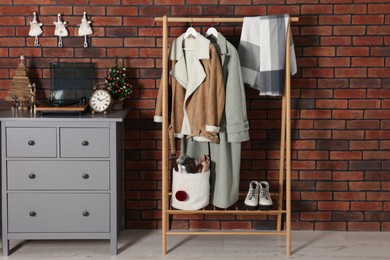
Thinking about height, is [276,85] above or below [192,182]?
above

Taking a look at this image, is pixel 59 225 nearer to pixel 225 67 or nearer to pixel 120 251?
pixel 120 251

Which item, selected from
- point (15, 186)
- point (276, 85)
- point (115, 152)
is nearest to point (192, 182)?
point (115, 152)

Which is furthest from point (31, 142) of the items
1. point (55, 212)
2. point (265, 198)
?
point (265, 198)

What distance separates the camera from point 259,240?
4.61 m

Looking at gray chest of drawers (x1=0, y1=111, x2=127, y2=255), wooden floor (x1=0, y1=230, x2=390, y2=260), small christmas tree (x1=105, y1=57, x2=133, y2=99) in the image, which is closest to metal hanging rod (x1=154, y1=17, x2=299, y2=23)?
small christmas tree (x1=105, y1=57, x2=133, y2=99)

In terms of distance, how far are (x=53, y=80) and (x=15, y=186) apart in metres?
0.74

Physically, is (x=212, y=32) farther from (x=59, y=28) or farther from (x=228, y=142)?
(x=59, y=28)

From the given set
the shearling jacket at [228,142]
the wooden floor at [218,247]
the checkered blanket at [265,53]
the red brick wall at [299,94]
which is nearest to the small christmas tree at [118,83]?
the red brick wall at [299,94]

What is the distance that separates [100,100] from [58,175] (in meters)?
0.52

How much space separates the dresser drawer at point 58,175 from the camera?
166 inches

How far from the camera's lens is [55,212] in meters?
4.27

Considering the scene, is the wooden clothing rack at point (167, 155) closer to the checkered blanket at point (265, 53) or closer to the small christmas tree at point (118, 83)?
the checkered blanket at point (265, 53)

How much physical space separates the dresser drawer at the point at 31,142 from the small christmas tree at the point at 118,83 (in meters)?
0.52

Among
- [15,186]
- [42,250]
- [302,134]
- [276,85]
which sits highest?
[276,85]
